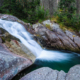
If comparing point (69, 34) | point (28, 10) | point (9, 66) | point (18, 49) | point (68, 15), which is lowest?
point (69, 34)

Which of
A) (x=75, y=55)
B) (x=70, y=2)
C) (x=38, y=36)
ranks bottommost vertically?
(x=75, y=55)

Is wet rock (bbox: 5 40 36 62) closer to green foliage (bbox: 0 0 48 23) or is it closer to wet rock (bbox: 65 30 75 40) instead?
wet rock (bbox: 65 30 75 40)

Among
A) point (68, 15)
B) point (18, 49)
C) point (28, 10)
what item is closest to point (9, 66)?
point (18, 49)

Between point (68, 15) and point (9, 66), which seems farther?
point (68, 15)

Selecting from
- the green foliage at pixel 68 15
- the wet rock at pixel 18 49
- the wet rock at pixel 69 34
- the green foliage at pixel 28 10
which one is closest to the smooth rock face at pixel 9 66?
the wet rock at pixel 18 49

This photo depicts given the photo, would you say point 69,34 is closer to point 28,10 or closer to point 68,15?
point 68,15

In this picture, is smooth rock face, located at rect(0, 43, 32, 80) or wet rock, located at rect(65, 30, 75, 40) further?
wet rock, located at rect(65, 30, 75, 40)

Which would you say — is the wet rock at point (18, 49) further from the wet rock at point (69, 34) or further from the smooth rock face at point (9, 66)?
the wet rock at point (69, 34)

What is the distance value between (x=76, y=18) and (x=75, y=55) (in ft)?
13.0

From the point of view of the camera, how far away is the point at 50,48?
7141mm


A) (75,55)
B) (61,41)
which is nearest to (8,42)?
(61,41)

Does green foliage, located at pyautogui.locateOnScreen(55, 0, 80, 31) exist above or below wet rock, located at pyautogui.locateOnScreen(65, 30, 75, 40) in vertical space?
above

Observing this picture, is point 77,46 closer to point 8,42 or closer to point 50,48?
point 50,48

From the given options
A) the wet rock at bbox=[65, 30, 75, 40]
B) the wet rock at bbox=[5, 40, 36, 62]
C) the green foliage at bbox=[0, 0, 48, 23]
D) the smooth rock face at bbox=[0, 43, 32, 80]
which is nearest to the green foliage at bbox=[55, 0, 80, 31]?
the wet rock at bbox=[65, 30, 75, 40]
